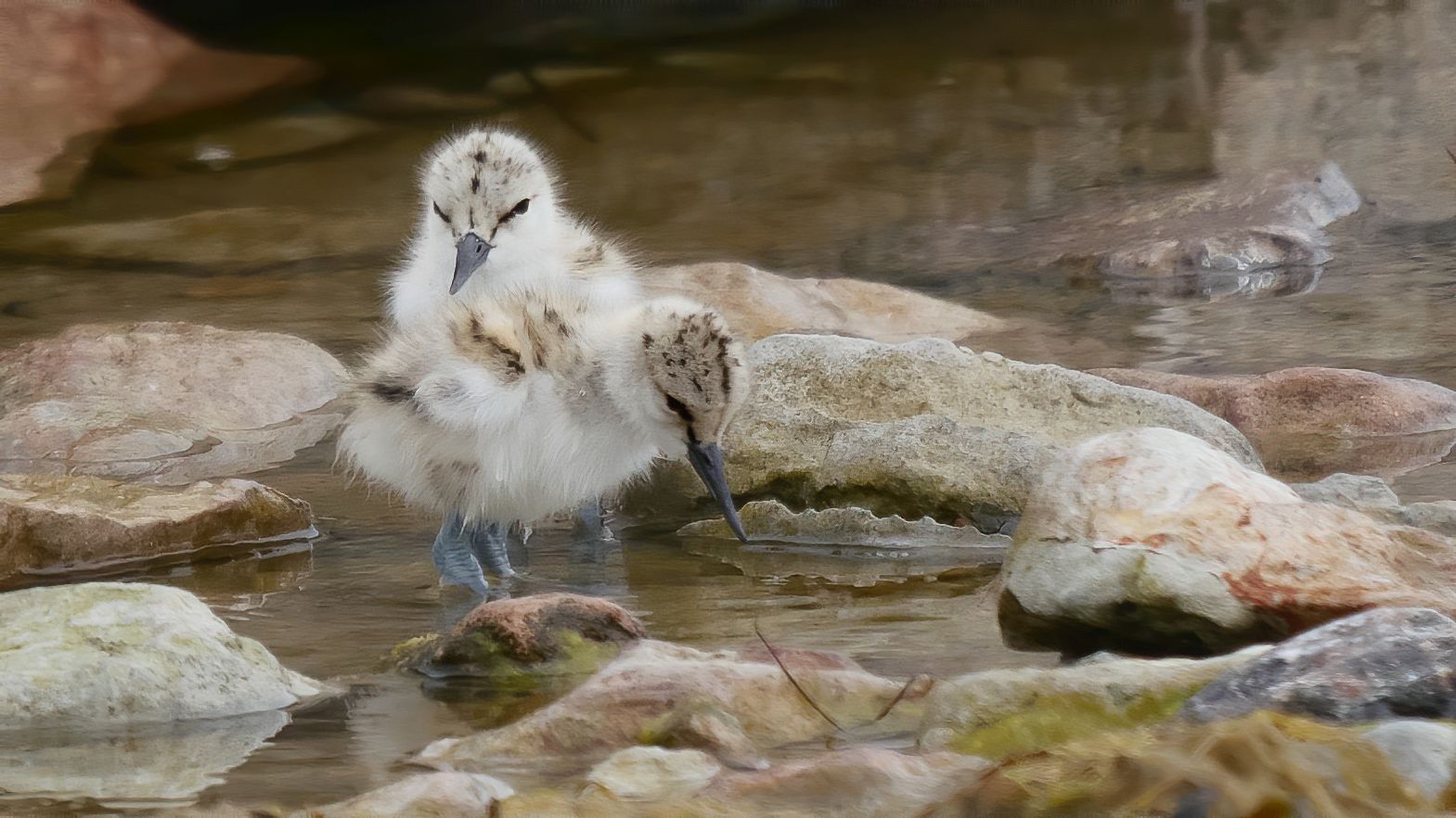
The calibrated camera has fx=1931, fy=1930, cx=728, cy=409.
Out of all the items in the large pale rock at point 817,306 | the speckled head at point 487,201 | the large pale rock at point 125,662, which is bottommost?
the large pale rock at point 125,662

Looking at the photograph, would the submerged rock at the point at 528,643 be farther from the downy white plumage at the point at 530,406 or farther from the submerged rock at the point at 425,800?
the submerged rock at the point at 425,800

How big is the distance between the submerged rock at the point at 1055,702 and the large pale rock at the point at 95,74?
9453 millimetres

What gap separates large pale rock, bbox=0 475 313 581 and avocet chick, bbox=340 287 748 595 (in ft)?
1.92

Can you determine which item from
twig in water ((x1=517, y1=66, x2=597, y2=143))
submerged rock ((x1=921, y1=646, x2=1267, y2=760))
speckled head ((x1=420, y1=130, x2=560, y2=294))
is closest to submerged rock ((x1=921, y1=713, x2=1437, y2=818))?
submerged rock ((x1=921, y1=646, x2=1267, y2=760))

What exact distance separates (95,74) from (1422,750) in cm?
1207

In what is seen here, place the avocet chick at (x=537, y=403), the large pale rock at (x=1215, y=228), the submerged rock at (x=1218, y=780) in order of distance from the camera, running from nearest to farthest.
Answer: the submerged rock at (x=1218, y=780) → the avocet chick at (x=537, y=403) → the large pale rock at (x=1215, y=228)

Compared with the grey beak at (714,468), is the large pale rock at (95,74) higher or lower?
higher

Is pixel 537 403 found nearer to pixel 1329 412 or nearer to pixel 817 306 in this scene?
pixel 1329 412

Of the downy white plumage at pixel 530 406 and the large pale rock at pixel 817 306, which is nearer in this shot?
the downy white plumage at pixel 530 406

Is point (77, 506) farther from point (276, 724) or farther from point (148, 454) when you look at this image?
point (276, 724)

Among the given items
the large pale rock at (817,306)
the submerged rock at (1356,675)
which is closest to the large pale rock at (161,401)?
the large pale rock at (817,306)

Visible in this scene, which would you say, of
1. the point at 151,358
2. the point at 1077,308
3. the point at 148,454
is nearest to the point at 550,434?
the point at 148,454

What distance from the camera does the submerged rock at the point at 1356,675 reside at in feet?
10.5

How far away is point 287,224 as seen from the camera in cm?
1020
